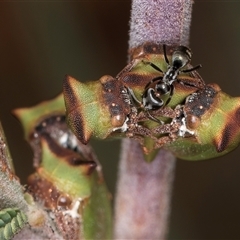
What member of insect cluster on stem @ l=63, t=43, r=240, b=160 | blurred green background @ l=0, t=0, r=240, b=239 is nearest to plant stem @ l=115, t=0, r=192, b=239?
insect cluster on stem @ l=63, t=43, r=240, b=160

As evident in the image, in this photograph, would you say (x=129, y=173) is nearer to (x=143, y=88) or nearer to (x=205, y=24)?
(x=143, y=88)

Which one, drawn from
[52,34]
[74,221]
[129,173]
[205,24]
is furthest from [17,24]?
[74,221]

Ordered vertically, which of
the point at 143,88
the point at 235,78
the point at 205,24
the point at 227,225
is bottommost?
Answer: the point at 227,225

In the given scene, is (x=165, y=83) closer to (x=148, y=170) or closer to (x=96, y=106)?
(x=96, y=106)

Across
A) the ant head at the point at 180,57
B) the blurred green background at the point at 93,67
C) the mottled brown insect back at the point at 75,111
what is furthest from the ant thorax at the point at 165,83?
the blurred green background at the point at 93,67

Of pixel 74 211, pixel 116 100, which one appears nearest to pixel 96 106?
pixel 116 100

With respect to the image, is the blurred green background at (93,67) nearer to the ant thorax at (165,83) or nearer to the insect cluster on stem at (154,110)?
the ant thorax at (165,83)
